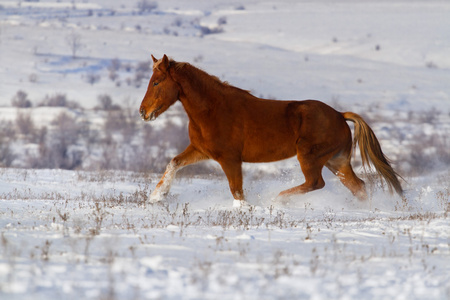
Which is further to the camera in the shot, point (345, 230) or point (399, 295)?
point (345, 230)

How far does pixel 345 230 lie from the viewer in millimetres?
6371

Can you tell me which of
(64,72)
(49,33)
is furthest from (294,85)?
(49,33)

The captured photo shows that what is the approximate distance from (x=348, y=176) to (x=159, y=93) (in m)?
3.38

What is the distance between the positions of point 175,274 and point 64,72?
52.5 meters

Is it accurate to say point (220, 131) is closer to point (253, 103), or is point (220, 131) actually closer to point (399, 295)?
point (253, 103)

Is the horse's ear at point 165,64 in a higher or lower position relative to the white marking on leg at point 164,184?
higher

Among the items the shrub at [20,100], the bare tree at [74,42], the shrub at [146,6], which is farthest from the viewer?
the shrub at [146,6]

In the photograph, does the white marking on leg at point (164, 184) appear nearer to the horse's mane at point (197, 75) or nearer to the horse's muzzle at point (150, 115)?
the horse's muzzle at point (150, 115)

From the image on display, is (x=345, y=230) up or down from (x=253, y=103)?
down

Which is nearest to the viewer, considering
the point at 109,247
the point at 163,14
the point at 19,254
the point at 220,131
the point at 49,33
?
the point at 19,254

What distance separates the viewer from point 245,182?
1355 cm

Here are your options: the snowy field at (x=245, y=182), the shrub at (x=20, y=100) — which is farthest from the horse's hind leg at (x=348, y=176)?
the shrub at (x=20, y=100)

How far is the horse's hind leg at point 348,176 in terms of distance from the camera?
9.52m

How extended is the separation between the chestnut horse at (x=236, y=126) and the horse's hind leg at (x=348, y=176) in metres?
0.22
